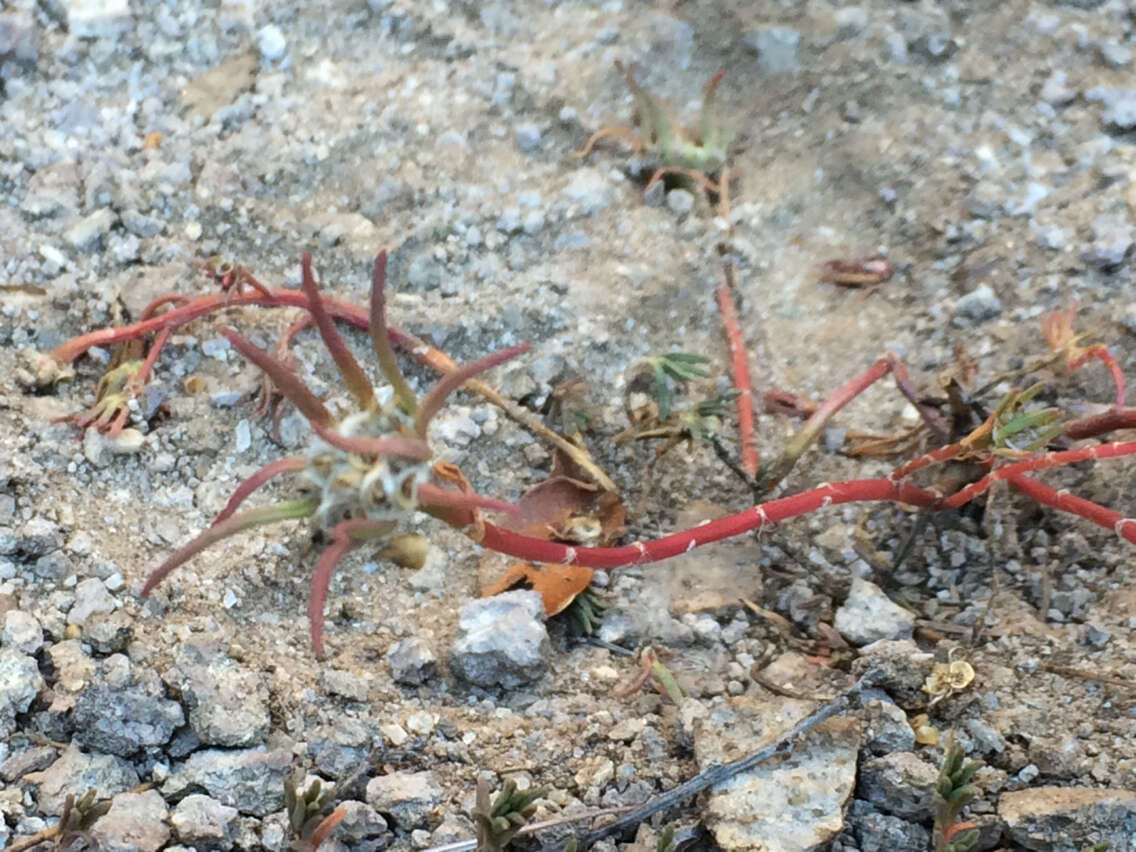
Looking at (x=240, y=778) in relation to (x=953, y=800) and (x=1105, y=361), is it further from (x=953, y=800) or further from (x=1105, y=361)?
(x=1105, y=361)

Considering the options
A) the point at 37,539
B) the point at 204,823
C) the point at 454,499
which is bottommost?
the point at 204,823

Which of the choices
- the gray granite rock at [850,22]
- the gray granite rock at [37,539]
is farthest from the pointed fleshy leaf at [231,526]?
the gray granite rock at [850,22]

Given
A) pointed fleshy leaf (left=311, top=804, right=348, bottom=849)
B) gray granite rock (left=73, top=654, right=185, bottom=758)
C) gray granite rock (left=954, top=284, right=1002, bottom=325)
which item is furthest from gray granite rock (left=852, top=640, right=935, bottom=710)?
gray granite rock (left=73, top=654, right=185, bottom=758)

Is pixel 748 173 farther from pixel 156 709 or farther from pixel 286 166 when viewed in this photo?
pixel 156 709

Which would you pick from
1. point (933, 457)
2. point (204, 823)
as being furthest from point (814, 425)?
point (204, 823)

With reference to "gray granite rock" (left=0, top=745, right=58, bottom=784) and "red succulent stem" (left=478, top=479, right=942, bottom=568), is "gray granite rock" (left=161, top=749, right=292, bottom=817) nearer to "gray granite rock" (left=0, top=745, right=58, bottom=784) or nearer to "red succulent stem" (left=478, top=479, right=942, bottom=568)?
"gray granite rock" (left=0, top=745, right=58, bottom=784)

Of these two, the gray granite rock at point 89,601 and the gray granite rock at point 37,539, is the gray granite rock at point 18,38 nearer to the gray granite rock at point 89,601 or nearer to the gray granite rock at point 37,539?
the gray granite rock at point 37,539
